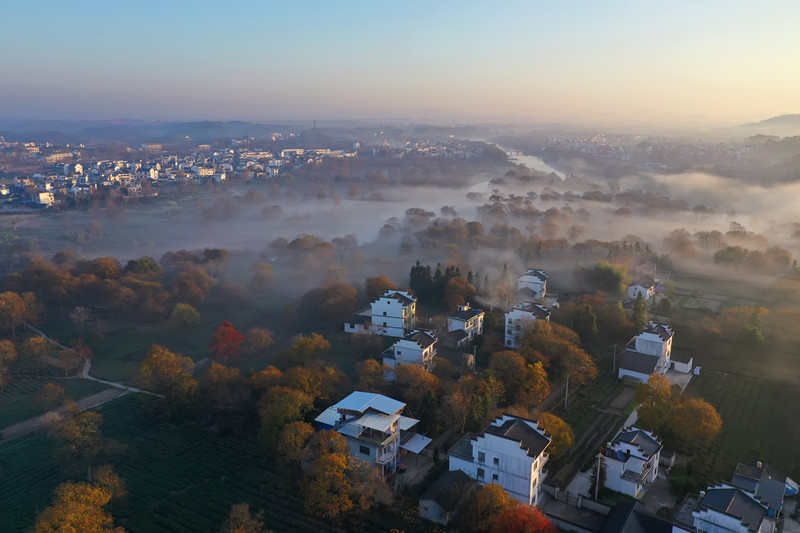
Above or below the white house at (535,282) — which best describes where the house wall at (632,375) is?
below

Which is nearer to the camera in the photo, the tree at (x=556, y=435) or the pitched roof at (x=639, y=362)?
the tree at (x=556, y=435)

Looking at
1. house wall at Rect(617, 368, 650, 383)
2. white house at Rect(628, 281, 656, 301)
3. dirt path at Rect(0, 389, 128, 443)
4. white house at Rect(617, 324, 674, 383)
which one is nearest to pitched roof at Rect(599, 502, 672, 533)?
house wall at Rect(617, 368, 650, 383)

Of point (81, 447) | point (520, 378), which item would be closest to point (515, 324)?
point (520, 378)

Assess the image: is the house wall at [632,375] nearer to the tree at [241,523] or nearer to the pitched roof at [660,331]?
the pitched roof at [660,331]

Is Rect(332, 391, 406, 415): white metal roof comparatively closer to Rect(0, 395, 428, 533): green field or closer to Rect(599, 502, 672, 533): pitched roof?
Rect(0, 395, 428, 533): green field

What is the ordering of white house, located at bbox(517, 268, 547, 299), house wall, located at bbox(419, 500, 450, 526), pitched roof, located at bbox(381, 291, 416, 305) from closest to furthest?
house wall, located at bbox(419, 500, 450, 526), pitched roof, located at bbox(381, 291, 416, 305), white house, located at bbox(517, 268, 547, 299)

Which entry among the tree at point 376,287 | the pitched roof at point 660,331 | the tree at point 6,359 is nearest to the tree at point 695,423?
the pitched roof at point 660,331

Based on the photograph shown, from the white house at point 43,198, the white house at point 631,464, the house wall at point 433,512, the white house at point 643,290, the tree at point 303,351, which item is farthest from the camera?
the white house at point 43,198
